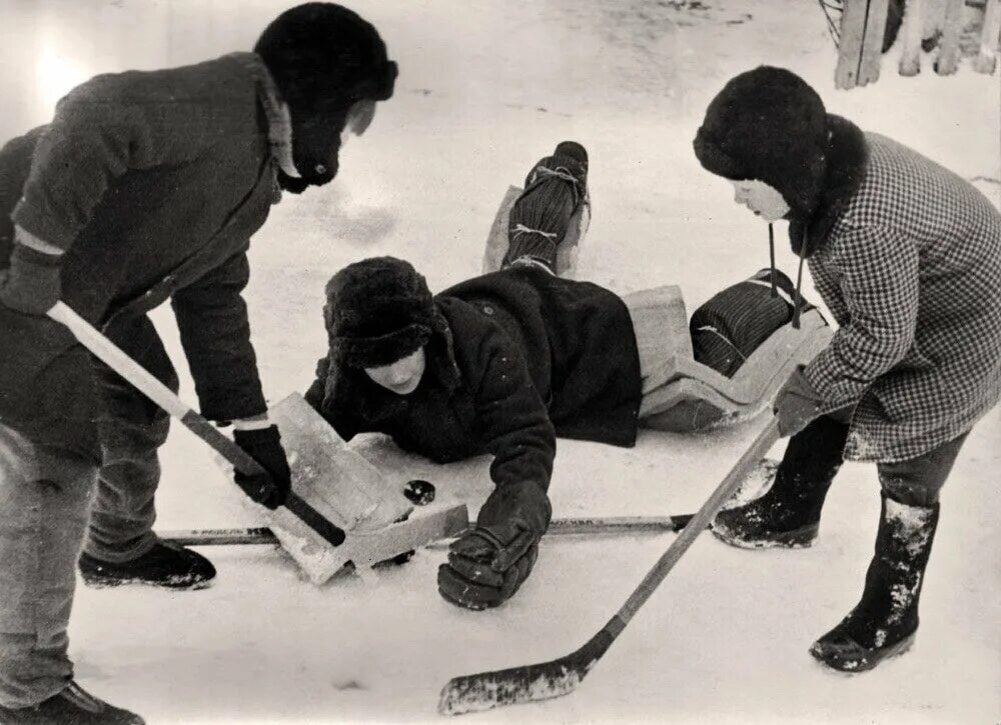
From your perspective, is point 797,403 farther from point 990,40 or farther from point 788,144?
point 990,40

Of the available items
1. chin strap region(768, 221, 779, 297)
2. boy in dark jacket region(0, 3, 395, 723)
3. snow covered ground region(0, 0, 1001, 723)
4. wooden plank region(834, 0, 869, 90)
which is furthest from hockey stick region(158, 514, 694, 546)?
wooden plank region(834, 0, 869, 90)

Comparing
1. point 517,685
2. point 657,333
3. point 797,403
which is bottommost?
point 517,685

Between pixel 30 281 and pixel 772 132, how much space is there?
84 cm

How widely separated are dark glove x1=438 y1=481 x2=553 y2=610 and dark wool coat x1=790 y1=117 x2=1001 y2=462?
47cm

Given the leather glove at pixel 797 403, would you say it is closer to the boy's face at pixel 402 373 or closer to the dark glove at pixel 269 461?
the boy's face at pixel 402 373

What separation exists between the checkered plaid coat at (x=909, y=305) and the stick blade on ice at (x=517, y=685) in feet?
1.61

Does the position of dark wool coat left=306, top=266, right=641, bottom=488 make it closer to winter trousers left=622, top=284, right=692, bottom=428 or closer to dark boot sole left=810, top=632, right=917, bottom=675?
winter trousers left=622, top=284, right=692, bottom=428

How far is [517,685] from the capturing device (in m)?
1.76

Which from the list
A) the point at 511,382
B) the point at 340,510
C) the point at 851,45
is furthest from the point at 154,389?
the point at 851,45

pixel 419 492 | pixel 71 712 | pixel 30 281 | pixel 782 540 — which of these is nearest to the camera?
pixel 30 281

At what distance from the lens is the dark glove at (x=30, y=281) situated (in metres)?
1.35

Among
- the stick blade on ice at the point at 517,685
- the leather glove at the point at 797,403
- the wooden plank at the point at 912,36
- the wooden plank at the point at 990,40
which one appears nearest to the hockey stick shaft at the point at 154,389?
the stick blade on ice at the point at 517,685

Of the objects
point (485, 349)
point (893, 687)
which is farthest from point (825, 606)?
point (485, 349)

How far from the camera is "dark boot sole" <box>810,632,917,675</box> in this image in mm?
1784
